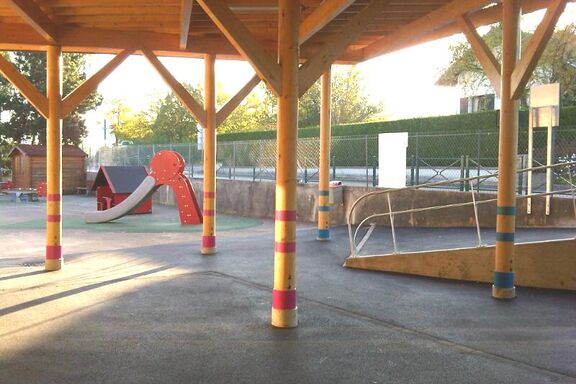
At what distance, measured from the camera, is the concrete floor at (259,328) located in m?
4.33

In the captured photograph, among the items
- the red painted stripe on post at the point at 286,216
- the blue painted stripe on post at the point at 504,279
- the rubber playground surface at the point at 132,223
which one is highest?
the red painted stripe on post at the point at 286,216

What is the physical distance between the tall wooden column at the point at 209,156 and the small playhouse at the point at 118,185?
338 inches

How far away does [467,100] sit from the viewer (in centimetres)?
3177

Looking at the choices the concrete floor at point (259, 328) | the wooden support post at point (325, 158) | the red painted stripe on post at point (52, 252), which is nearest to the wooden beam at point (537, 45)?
the concrete floor at point (259, 328)

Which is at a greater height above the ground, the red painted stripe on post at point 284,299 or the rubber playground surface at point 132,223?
the red painted stripe on post at point 284,299

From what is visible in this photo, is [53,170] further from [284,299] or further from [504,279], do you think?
[504,279]

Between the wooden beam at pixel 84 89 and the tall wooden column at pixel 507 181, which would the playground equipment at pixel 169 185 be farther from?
the tall wooden column at pixel 507 181

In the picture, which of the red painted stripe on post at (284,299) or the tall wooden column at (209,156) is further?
the tall wooden column at (209,156)

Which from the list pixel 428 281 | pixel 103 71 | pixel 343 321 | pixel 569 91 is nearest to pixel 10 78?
pixel 103 71

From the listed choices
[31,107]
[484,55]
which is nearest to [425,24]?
[484,55]

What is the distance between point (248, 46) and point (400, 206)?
8677mm

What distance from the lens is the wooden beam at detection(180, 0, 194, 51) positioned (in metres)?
7.66

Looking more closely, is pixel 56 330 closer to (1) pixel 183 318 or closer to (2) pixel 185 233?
(1) pixel 183 318

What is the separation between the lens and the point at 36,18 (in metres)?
8.00
